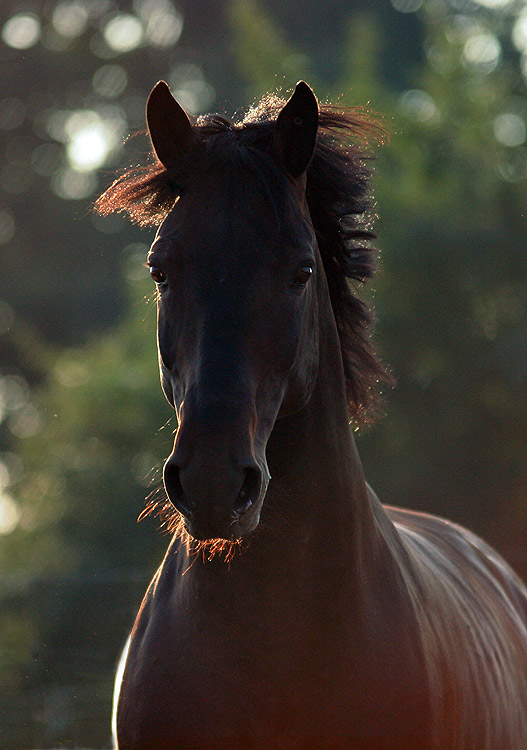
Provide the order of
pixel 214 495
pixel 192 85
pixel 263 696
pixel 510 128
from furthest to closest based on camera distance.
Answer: pixel 192 85 < pixel 510 128 < pixel 263 696 < pixel 214 495

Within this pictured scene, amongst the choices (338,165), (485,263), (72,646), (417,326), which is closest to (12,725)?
(72,646)

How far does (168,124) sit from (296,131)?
0.98ft

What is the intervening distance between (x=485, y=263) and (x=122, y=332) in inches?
245

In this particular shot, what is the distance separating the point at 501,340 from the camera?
10.7m

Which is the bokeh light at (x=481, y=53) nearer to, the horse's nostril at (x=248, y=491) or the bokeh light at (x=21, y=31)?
the bokeh light at (x=21, y=31)

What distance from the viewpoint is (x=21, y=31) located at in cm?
1948

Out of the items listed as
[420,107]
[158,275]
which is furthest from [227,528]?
[420,107]

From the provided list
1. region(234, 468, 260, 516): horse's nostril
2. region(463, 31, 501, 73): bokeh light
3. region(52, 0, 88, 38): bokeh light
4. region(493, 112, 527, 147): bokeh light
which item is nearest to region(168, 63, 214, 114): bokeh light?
region(52, 0, 88, 38): bokeh light

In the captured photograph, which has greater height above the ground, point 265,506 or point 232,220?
point 232,220

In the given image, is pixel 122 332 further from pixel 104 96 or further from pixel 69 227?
pixel 104 96

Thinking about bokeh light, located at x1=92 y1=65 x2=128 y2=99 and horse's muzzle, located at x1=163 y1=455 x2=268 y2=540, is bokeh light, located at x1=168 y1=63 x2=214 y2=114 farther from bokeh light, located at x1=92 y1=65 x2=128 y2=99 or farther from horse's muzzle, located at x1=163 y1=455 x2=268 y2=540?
horse's muzzle, located at x1=163 y1=455 x2=268 y2=540

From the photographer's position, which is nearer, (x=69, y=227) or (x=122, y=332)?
(x=122, y=332)

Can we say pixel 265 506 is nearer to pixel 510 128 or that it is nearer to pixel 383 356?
pixel 383 356

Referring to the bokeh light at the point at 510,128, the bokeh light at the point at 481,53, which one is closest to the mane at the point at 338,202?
the bokeh light at the point at 510,128
